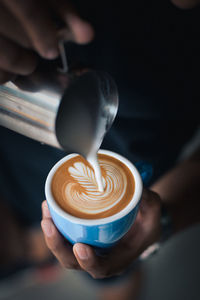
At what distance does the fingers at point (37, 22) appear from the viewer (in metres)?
0.32

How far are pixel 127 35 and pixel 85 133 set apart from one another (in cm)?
34

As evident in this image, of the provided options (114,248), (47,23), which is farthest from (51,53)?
(114,248)

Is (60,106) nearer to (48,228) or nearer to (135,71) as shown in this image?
(48,228)

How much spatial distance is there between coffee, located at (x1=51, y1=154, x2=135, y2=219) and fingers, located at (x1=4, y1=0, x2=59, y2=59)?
26 centimetres

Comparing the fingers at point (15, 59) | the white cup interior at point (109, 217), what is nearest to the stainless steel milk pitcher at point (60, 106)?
the fingers at point (15, 59)

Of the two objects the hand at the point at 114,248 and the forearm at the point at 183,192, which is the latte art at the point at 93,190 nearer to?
the hand at the point at 114,248

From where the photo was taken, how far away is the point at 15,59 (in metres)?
0.35

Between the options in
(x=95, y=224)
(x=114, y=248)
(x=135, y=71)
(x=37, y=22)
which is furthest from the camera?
(x=135, y=71)

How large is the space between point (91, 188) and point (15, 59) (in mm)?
282

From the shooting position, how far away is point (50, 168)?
57 cm

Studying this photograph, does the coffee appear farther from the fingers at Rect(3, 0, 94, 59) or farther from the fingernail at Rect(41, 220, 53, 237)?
the fingers at Rect(3, 0, 94, 59)

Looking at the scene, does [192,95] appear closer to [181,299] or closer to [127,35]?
[127,35]

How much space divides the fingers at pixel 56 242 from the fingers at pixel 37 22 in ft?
1.03

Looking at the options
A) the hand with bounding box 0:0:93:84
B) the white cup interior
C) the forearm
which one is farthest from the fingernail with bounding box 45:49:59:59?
the forearm
